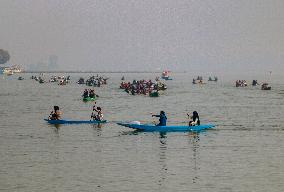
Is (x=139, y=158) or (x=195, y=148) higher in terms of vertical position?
(x=195, y=148)

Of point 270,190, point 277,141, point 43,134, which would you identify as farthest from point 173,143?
point 270,190

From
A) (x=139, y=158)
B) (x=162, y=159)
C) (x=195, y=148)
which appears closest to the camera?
(x=162, y=159)

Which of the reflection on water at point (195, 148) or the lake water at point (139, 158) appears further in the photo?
the reflection on water at point (195, 148)

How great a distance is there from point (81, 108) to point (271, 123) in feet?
118

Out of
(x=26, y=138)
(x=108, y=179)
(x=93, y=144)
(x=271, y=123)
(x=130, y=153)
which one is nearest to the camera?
(x=108, y=179)

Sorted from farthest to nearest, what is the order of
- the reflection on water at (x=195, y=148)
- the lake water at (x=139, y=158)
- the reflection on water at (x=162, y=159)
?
the reflection on water at (x=195, y=148) < the reflection on water at (x=162, y=159) < the lake water at (x=139, y=158)

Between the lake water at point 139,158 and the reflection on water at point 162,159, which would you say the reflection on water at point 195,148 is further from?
the reflection on water at point 162,159

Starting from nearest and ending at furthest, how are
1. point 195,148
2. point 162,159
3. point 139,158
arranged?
point 162,159 < point 139,158 < point 195,148

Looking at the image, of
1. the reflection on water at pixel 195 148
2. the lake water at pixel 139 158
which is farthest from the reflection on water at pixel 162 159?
the reflection on water at pixel 195 148

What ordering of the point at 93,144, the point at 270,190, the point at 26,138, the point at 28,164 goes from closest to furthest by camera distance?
the point at 270,190
the point at 28,164
the point at 93,144
the point at 26,138

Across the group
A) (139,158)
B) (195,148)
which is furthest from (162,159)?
(195,148)

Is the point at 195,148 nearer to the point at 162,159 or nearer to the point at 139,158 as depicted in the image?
the point at 162,159

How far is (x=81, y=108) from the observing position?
9375 cm

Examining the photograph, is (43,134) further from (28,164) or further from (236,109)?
(236,109)
